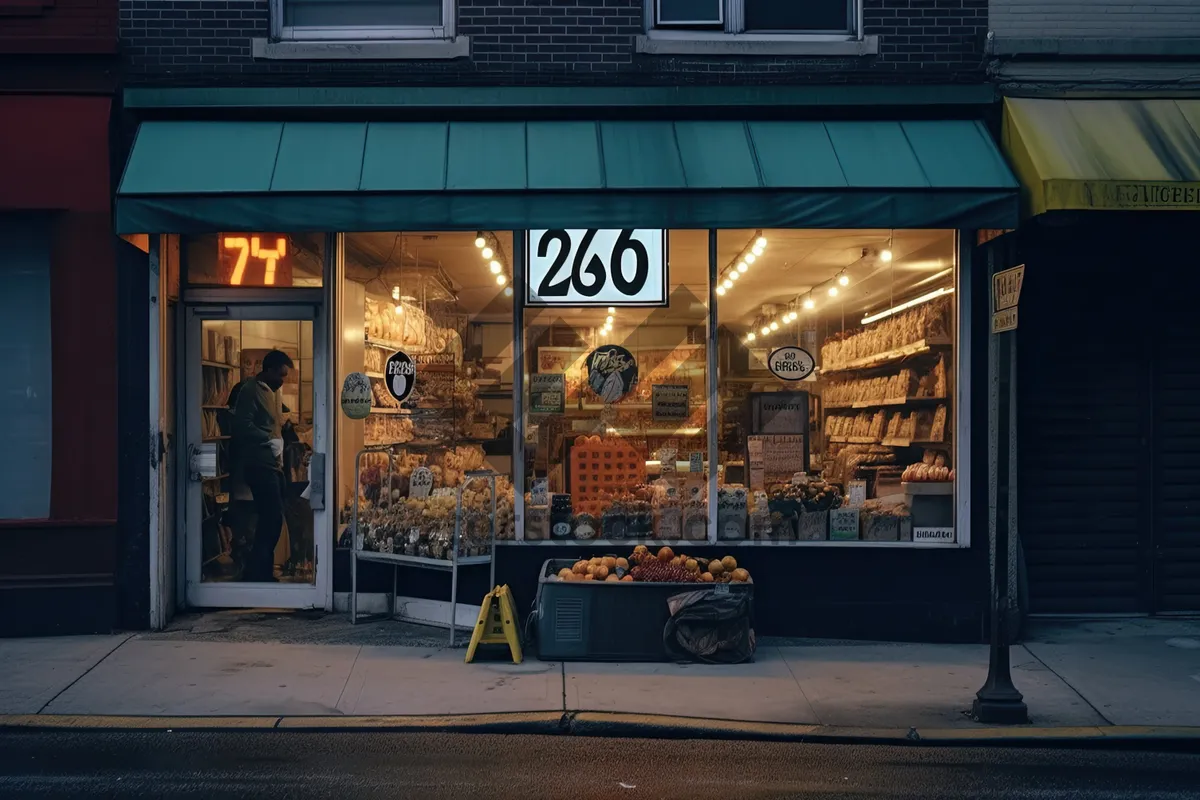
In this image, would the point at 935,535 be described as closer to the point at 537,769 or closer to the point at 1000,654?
the point at 1000,654

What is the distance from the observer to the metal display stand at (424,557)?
30.4ft

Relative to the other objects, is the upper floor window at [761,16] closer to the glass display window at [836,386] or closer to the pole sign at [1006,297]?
the glass display window at [836,386]

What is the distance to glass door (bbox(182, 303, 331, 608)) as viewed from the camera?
10.2 metres

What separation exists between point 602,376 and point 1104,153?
436 cm

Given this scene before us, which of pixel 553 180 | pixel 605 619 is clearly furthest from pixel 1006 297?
pixel 605 619

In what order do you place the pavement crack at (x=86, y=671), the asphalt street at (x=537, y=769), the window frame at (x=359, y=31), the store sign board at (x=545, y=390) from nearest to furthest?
the asphalt street at (x=537, y=769) → the pavement crack at (x=86, y=671) → the window frame at (x=359, y=31) → the store sign board at (x=545, y=390)

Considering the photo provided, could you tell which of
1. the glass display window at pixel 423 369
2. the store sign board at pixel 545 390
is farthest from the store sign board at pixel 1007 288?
the glass display window at pixel 423 369

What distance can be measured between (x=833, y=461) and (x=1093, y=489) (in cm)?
241

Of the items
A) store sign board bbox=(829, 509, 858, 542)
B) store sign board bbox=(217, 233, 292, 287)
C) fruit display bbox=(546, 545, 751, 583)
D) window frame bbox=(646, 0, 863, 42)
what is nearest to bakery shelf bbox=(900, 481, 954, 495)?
store sign board bbox=(829, 509, 858, 542)

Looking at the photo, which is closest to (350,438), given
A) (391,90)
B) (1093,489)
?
(391,90)

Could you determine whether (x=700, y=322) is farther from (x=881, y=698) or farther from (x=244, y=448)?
(x=244, y=448)

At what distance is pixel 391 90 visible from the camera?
376 inches

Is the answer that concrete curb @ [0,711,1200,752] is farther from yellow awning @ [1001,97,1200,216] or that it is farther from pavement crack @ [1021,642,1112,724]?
yellow awning @ [1001,97,1200,216]

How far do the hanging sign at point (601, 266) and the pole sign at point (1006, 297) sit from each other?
2997 mm
